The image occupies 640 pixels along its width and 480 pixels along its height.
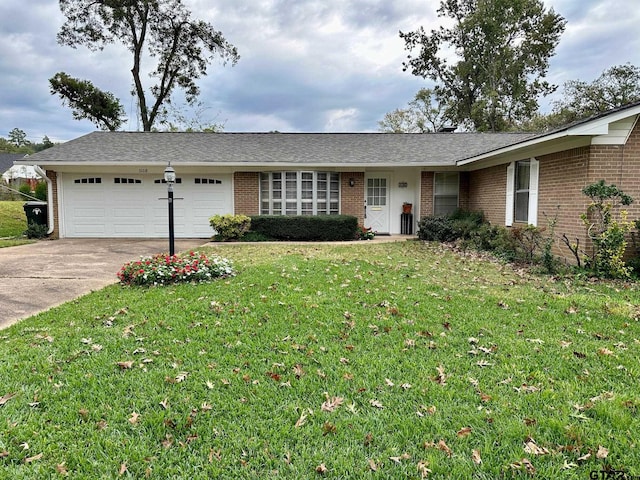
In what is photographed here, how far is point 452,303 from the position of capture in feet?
17.1

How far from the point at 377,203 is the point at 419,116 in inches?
895

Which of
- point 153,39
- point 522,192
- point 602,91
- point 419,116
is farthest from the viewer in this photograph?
point 419,116

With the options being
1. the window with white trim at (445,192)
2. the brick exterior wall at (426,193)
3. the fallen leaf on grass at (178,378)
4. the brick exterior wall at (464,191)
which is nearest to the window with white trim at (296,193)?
the brick exterior wall at (426,193)

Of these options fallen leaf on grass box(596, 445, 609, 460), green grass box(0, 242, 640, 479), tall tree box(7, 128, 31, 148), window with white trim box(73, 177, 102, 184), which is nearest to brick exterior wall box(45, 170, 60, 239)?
window with white trim box(73, 177, 102, 184)

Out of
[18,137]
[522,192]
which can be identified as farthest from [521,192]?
[18,137]

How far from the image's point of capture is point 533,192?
9211mm

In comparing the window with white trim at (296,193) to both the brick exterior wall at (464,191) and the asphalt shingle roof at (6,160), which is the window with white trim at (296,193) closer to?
the brick exterior wall at (464,191)

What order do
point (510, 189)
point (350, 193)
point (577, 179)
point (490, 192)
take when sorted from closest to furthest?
point (577, 179) → point (510, 189) → point (490, 192) → point (350, 193)

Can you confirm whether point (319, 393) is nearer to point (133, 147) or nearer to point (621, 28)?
point (133, 147)

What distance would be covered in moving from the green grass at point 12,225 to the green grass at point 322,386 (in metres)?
9.64

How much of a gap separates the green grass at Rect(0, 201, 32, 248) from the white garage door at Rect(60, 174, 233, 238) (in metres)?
1.59

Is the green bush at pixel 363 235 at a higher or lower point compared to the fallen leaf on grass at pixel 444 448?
higher

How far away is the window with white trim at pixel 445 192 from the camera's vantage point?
13.9m

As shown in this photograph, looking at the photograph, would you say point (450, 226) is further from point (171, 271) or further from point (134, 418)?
point (134, 418)
